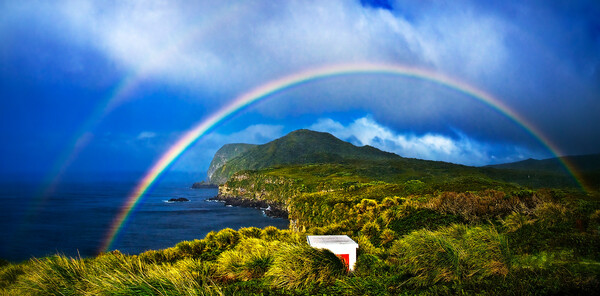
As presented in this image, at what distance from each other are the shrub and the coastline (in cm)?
5882

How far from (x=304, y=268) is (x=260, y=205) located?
79.4 metres

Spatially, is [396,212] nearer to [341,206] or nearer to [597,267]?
[341,206]

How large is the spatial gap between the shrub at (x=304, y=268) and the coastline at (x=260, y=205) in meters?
58.8

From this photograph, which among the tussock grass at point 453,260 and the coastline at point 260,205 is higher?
the tussock grass at point 453,260

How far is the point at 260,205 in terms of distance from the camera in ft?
278

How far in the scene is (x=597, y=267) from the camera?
6.32m

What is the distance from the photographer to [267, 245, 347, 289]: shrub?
6711 mm

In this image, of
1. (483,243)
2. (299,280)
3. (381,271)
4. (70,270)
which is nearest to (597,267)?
(483,243)

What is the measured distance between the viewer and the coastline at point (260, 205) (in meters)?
68.0

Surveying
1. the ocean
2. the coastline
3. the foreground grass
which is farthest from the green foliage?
the coastline

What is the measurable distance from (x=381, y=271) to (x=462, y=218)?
323 inches

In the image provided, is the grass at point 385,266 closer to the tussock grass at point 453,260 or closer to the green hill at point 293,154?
the tussock grass at point 453,260

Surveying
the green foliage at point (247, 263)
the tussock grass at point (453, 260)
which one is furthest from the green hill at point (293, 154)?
the tussock grass at point (453, 260)

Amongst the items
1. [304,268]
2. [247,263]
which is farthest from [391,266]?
[247,263]
